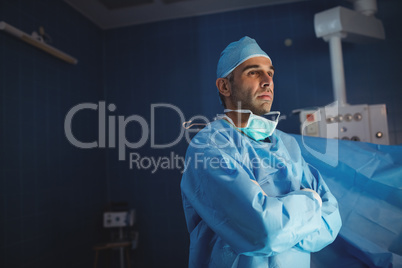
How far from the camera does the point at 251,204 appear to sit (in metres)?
0.84

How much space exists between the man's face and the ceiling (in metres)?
2.11

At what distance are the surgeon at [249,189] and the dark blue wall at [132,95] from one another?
176 centimetres

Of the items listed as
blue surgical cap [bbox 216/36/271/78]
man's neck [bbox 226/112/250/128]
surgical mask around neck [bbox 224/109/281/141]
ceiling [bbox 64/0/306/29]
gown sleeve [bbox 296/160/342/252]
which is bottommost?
gown sleeve [bbox 296/160/342/252]

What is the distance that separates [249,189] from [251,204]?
44mm

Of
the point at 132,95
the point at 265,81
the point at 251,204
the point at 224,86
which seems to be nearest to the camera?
the point at 251,204

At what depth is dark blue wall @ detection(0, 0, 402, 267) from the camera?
2.36 m

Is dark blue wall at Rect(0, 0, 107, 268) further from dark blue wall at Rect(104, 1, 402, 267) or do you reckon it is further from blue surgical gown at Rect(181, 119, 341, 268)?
blue surgical gown at Rect(181, 119, 341, 268)

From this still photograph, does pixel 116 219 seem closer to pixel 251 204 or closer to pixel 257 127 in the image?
pixel 257 127

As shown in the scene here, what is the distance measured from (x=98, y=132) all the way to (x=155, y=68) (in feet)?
2.93

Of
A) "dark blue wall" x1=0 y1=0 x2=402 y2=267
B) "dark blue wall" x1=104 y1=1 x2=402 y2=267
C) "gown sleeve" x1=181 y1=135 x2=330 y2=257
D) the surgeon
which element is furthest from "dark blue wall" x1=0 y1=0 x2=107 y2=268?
"gown sleeve" x1=181 y1=135 x2=330 y2=257

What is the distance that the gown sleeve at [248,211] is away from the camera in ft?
2.74

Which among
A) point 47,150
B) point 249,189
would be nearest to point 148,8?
point 47,150

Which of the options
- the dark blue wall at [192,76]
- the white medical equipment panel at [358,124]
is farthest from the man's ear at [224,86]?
the dark blue wall at [192,76]

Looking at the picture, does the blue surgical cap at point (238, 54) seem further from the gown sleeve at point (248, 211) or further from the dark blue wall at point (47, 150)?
the dark blue wall at point (47, 150)
